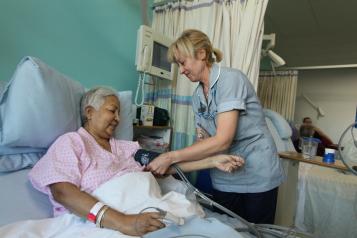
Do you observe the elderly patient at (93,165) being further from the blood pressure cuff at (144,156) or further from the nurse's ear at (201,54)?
the nurse's ear at (201,54)

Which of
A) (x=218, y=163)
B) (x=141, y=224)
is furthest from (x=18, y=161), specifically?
(x=218, y=163)

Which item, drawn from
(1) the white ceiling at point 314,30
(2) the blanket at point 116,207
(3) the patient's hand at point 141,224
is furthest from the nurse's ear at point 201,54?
(1) the white ceiling at point 314,30

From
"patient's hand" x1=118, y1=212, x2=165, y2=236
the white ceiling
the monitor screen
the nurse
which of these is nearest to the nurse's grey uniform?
the nurse

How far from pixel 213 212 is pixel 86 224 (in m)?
0.48

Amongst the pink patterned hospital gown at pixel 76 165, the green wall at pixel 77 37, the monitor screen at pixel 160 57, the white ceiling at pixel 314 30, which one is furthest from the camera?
the white ceiling at pixel 314 30

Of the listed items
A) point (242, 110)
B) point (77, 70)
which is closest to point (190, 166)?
point (242, 110)

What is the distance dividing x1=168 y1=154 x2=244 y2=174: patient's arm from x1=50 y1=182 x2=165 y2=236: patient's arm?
0.42 m

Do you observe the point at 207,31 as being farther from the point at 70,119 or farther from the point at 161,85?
the point at 70,119

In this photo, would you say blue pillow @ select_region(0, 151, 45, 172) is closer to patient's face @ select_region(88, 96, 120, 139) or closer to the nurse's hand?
patient's face @ select_region(88, 96, 120, 139)

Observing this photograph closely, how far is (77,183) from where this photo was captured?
0.88 metres

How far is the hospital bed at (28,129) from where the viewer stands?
0.89 meters

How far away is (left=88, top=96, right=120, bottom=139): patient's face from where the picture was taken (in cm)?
111

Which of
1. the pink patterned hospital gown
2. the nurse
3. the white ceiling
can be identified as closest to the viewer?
the pink patterned hospital gown

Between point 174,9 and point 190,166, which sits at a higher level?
point 174,9
